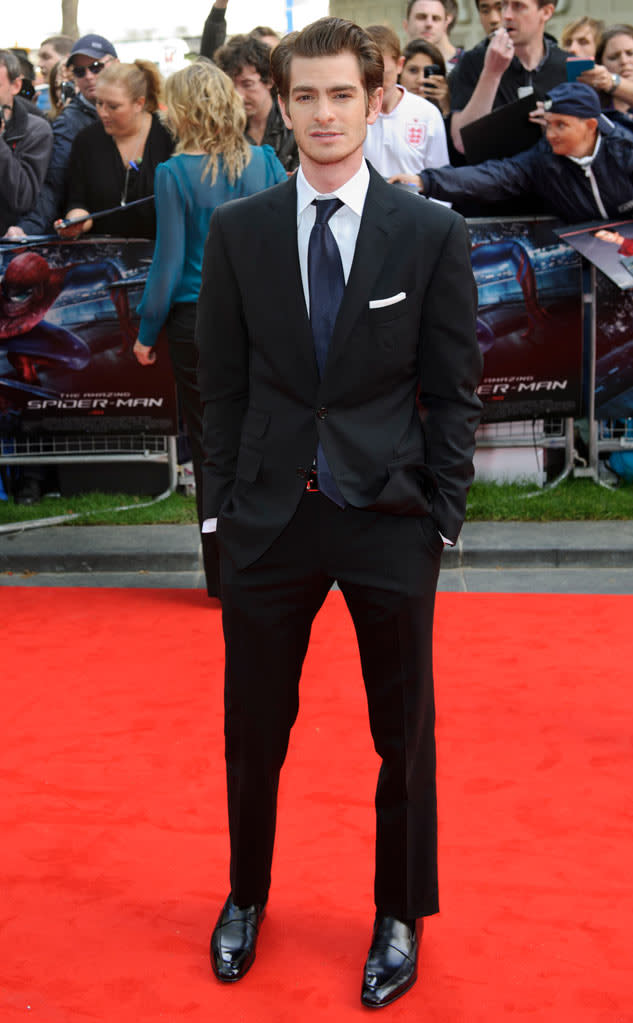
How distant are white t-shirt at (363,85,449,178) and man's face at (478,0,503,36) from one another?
54.7 inches

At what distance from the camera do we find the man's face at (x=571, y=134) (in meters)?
7.05

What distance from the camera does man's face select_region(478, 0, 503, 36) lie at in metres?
8.19

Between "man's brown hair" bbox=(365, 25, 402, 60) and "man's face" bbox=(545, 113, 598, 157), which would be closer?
"man's brown hair" bbox=(365, 25, 402, 60)

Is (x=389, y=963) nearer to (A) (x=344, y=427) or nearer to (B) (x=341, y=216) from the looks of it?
(A) (x=344, y=427)

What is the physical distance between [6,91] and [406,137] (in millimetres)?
2658

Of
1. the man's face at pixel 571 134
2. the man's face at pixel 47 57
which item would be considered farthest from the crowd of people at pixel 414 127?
the man's face at pixel 47 57

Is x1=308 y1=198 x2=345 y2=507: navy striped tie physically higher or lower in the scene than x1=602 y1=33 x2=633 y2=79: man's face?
lower

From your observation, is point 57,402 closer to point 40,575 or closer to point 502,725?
point 40,575

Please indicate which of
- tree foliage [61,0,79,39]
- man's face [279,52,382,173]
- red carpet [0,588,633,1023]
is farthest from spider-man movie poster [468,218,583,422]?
tree foliage [61,0,79,39]

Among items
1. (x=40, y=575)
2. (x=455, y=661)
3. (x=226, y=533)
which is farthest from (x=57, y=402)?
(x=226, y=533)

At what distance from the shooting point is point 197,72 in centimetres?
539

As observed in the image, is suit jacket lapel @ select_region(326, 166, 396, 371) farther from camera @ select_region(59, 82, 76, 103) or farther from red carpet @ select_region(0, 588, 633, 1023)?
camera @ select_region(59, 82, 76, 103)

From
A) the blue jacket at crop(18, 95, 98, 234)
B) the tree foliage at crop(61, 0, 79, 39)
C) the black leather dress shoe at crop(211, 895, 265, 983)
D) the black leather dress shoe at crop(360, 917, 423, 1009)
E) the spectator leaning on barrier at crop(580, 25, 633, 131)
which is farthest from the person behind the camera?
the tree foliage at crop(61, 0, 79, 39)

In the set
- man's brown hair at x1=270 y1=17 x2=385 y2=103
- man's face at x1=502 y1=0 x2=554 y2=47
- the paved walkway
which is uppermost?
man's face at x1=502 y1=0 x2=554 y2=47
